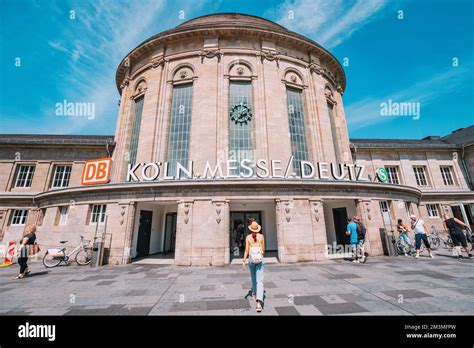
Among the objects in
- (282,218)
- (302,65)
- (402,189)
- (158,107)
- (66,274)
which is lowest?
(66,274)

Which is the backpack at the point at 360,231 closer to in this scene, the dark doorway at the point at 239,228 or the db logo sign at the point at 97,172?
the dark doorway at the point at 239,228

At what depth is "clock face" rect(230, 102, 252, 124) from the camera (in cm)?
1723

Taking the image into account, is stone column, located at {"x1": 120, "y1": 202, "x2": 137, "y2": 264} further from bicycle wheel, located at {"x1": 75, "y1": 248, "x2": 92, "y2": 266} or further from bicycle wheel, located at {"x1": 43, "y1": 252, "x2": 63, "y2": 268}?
bicycle wheel, located at {"x1": 43, "y1": 252, "x2": 63, "y2": 268}

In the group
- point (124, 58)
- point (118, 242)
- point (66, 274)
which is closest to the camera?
point (66, 274)

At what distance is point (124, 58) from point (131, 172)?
1684 centimetres

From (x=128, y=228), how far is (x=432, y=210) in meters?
31.1

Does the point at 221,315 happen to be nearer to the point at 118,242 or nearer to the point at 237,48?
the point at 118,242

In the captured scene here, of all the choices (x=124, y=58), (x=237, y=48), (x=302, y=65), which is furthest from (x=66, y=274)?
(x=302, y=65)

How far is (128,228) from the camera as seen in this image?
12062 mm

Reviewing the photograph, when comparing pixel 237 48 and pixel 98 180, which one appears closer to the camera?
pixel 98 180

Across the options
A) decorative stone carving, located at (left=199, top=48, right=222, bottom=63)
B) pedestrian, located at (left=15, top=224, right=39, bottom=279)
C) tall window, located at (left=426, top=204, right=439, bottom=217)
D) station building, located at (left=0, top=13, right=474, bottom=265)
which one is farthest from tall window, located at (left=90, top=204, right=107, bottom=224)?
tall window, located at (left=426, top=204, right=439, bottom=217)

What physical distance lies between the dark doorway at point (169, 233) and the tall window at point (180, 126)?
3.82 meters

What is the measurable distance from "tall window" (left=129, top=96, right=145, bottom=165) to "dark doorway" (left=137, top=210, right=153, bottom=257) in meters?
6.30

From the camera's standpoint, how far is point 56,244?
1323 centimetres
